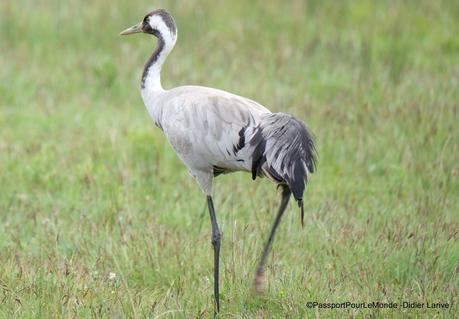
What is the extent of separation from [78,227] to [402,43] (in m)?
5.16

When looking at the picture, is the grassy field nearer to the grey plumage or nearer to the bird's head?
the grey plumage

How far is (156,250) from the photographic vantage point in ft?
17.2

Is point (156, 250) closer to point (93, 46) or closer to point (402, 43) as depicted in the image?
point (93, 46)

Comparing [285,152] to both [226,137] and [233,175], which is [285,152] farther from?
[233,175]

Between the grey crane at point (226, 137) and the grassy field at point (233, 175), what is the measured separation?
449 mm

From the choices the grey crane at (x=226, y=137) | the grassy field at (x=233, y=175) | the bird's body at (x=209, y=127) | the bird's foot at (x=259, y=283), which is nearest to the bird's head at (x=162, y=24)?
the grey crane at (x=226, y=137)

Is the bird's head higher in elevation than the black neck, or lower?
higher

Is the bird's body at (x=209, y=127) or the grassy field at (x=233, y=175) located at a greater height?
the bird's body at (x=209, y=127)

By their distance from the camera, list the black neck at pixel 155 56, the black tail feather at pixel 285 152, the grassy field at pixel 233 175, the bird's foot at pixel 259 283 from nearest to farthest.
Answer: the black tail feather at pixel 285 152 → the bird's foot at pixel 259 283 → the grassy field at pixel 233 175 → the black neck at pixel 155 56

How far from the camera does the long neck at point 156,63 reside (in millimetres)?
5277

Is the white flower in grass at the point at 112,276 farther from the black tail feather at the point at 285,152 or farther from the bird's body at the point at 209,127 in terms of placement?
the black tail feather at the point at 285,152

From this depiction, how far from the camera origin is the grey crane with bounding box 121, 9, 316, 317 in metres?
4.51

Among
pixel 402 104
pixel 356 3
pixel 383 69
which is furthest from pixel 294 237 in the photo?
pixel 356 3

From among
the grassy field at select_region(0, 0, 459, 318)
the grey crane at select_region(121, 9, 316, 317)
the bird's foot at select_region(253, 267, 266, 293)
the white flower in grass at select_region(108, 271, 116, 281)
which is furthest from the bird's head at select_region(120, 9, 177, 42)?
the bird's foot at select_region(253, 267, 266, 293)
